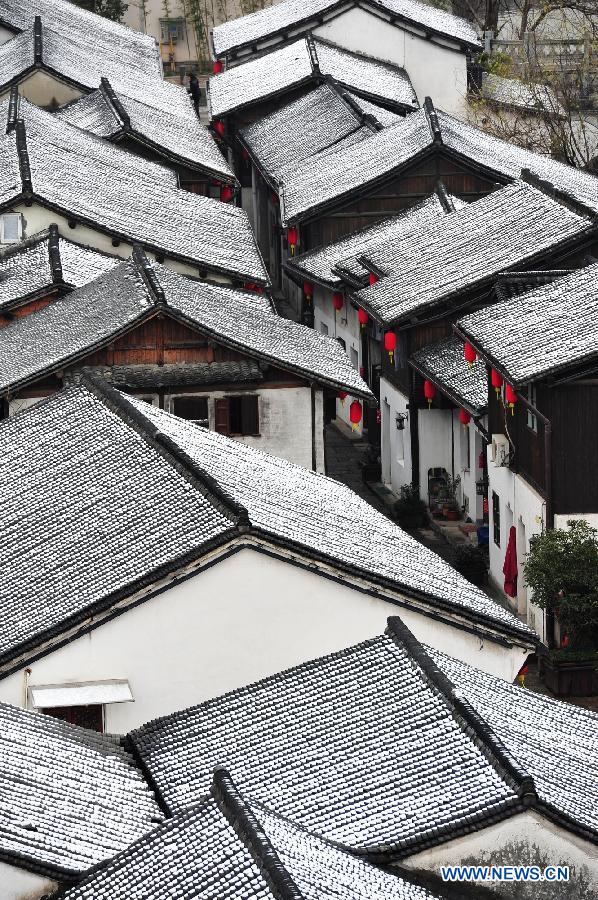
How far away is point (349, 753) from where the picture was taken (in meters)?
24.0

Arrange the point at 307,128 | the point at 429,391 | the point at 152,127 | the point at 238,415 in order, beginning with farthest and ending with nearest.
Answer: the point at 307,128
the point at 152,127
the point at 429,391
the point at 238,415

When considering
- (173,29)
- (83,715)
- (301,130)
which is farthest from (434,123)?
(173,29)

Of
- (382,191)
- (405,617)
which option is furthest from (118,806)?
(382,191)

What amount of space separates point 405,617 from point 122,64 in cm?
5699

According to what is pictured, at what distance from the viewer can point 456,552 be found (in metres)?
43.1

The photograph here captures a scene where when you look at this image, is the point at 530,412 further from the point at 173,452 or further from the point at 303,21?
the point at 303,21

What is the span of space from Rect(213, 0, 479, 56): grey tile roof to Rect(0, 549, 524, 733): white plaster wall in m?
53.5

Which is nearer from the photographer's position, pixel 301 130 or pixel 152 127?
pixel 152 127

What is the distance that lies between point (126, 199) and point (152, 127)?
12541 millimetres

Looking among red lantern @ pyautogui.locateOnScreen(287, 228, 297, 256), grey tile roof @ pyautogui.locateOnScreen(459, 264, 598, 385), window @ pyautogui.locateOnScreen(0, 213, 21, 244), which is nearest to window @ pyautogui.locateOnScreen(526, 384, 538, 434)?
grey tile roof @ pyautogui.locateOnScreen(459, 264, 598, 385)

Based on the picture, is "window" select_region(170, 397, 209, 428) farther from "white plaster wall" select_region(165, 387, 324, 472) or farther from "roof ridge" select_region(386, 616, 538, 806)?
"roof ridge" select_region(386, 616, 538, 806)

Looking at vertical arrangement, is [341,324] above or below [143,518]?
below

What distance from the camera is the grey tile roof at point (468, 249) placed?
4700 cm

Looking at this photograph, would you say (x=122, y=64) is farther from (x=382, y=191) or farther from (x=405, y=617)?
(x=405, y=617)
